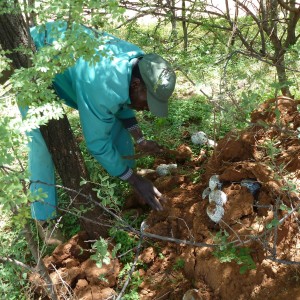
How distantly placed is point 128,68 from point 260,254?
4.99 feet

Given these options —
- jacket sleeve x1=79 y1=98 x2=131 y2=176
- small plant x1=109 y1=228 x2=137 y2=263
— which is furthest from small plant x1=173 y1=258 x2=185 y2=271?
jacket sleeve x1=79 y1=98 x2=131 y2=176

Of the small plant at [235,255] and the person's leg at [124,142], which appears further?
the person's leg at [124,142]

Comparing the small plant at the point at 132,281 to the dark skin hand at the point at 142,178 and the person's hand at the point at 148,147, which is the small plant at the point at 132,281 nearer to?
the dark skin hand at the point at 142,178

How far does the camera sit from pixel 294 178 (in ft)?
8.53

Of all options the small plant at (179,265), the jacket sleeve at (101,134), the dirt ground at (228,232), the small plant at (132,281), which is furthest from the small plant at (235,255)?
the jacket sleeve at (101,134)

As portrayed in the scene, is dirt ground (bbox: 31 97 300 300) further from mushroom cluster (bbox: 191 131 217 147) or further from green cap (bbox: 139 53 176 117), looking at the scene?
green cap (bbox: 139 53 176 117)

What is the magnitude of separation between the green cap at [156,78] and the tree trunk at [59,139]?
712mm

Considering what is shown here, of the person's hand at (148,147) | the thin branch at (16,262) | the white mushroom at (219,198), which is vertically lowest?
the white mushroom at (219,198)

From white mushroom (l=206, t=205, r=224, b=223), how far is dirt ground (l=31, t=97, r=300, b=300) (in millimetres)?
38

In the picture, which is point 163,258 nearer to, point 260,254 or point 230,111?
point 260,254

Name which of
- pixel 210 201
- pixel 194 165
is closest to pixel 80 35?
pixel 210 201

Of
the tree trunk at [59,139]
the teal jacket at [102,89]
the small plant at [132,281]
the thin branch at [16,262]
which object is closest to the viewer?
the thin branch at [16,262]

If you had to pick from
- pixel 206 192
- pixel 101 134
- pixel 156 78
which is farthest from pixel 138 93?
pixel 206 192

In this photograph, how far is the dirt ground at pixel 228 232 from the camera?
2.37 metres
